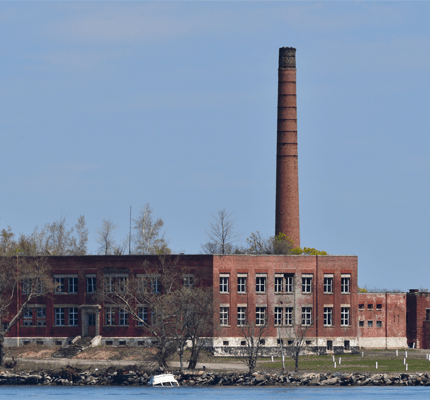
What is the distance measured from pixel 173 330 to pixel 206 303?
170 inches

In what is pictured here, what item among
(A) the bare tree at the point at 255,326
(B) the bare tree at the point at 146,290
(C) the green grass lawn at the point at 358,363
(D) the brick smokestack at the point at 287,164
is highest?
(D) the brick smokestack at the point at 287,164

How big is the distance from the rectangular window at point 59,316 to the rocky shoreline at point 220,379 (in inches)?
442

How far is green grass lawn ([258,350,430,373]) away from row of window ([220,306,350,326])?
146 inches

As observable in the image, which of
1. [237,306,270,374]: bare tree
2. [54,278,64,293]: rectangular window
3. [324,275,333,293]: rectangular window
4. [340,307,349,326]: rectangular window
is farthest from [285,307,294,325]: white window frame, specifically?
[54,278,64,293]: rectangular window

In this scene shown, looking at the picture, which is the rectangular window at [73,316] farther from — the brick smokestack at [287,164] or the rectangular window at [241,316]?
the brick smokestack at [287,164]

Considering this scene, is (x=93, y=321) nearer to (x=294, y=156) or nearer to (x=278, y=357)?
(x=278, y=357)

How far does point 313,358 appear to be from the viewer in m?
88.1

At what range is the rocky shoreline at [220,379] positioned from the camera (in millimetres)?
76000

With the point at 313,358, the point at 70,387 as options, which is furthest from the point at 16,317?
the point at 313,358

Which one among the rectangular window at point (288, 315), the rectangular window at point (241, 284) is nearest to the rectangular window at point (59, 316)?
the rectangular window at point (241, 284)

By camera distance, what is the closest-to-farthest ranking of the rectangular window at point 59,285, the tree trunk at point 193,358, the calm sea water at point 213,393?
the calm sea water at point 213,393
the tree trunk at point 193,358
the rectangular window at point 59,285

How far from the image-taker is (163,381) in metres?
76.7

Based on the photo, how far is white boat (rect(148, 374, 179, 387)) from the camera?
251ft

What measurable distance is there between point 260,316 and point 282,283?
360 centimetres
